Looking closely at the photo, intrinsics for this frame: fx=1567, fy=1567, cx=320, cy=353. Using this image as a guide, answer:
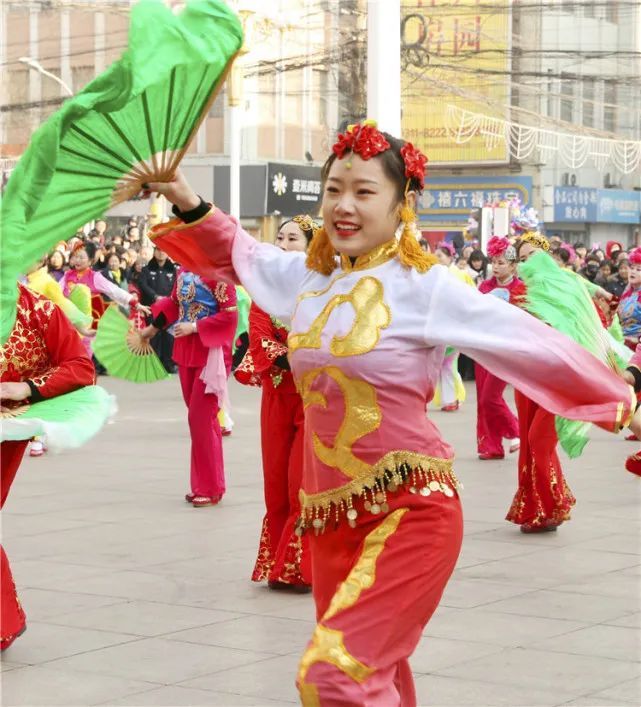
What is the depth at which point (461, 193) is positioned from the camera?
4506 cm

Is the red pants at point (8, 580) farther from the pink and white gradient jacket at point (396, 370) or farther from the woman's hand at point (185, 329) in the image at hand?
the woman's hand at point (185, 329)

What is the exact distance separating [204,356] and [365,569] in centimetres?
632

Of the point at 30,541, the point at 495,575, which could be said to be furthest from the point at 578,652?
the point at 30,541

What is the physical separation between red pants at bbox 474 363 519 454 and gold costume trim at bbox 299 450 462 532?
8498mm

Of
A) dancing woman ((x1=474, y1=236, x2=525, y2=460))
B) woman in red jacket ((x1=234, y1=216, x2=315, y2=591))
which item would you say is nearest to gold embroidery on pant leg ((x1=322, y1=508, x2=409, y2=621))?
woman in red jacket ((x1=234, y1=216, x2=315, y2=591))

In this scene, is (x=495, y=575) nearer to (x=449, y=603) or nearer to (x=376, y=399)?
(x=449, y=603)

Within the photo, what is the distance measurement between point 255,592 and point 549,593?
56.4 inches

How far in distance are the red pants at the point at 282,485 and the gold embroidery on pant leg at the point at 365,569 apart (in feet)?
10.2

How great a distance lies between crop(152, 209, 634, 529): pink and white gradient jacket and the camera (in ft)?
15.0

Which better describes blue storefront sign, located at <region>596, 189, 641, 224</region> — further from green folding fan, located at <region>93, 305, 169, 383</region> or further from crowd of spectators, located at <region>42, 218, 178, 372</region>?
green folding fan, located at <region>93, 305, 169, 383</region>

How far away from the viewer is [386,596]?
4.38 m

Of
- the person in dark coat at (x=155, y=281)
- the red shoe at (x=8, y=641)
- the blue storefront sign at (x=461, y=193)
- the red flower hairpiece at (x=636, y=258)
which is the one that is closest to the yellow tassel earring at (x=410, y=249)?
the red shoe at (x=8, y=641)

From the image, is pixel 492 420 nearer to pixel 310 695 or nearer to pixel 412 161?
pixel 412 161

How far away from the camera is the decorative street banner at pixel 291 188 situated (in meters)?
37.3
